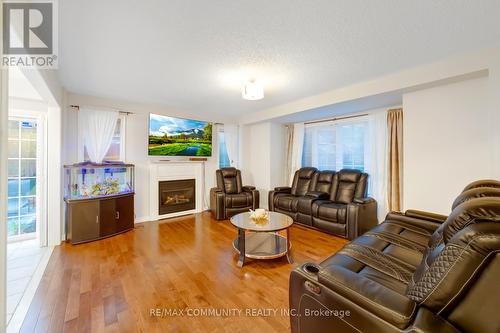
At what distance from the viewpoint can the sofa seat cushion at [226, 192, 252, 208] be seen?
4.23 m

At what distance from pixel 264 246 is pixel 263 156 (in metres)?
2.83

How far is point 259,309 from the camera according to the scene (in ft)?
5.57

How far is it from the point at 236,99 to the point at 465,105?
3.14 meters

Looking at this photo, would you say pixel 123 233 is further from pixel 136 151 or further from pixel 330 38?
pixel 330 38

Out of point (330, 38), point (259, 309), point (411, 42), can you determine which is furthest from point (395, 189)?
point (259, 309)

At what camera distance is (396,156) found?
3.40 m

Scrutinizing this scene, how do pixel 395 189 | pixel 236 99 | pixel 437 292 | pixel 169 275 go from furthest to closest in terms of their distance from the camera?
pixel 236 99
pixel 395 189
pixel 169 275
pixel 437 292

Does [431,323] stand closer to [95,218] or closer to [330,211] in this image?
[330,211]

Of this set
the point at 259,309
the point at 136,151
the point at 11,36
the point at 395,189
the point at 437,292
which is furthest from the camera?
Result: the point at 136,151

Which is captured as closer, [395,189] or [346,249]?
[346,249]

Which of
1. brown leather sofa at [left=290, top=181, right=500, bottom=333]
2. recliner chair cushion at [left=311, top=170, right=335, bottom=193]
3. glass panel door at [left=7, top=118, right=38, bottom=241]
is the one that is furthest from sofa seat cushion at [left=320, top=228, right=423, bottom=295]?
glass panel door at [left=7, top=118, right=38, bottom=241]

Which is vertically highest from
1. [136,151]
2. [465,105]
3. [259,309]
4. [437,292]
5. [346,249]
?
[465,105]

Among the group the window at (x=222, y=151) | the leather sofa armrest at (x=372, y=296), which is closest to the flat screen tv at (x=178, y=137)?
the window at (x=222, y=151)

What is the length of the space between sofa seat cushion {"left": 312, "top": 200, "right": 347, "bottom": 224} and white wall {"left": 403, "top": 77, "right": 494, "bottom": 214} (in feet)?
2.81
